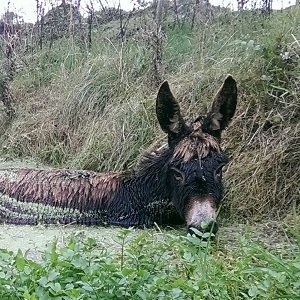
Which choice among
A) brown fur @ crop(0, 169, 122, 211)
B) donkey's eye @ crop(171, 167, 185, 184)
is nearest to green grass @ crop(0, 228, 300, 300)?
donkey's eye @ crop(171, 167, 185, 184)

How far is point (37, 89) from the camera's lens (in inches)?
317

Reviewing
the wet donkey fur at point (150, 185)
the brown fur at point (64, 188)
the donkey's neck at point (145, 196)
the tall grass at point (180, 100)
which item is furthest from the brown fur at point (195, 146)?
the brown fur at point (64, 188)

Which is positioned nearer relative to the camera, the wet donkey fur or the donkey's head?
the donkey's head

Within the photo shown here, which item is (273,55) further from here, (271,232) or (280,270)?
(280,270)

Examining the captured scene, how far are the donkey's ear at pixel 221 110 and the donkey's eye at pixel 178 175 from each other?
345mm

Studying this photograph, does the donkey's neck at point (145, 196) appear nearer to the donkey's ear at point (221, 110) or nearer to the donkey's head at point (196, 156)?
the donkey's head at point (196, 156)

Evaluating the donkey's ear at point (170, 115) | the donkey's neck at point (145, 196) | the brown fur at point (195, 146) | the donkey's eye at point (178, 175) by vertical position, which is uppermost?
the donkey's ear at point (170, 115)

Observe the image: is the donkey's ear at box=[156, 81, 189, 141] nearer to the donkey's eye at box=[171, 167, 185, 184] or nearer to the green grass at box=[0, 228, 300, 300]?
the donkey's eye at box=[171, 167, 185, 184]

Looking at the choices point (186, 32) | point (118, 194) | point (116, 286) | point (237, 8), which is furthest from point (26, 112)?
point (116, 286)

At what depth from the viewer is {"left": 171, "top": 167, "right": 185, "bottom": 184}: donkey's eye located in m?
3.92

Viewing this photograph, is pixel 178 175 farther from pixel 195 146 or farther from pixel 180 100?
pixel 180 100

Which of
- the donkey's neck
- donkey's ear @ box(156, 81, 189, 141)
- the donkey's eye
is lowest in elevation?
the donkey's neck

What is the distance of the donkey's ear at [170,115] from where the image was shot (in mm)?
4129

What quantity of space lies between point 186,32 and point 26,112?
2.21m
